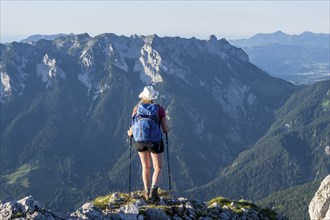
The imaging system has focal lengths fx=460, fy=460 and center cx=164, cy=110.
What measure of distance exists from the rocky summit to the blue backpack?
145 inches

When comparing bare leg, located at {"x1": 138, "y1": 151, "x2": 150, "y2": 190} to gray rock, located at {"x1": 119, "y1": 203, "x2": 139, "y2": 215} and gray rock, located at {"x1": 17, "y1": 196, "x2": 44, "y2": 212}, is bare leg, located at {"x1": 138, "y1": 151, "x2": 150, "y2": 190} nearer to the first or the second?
gray rock, located at {"x1": 119, "y1": 203, "x2": 139, "y2": 215}

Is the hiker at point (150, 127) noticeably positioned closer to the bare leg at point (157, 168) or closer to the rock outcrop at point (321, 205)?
the bare leg at point (157, 168)

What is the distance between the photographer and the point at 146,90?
83.9 ft

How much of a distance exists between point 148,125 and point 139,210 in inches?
177

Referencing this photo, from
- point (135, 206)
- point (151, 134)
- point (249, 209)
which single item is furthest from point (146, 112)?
point (249, 209)

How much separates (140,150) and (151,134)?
148 cm

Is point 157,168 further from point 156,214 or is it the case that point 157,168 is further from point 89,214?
point 89,214

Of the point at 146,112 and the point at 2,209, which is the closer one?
the point at 2,209

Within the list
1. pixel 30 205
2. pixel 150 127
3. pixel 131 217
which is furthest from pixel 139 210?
pixel 30 205

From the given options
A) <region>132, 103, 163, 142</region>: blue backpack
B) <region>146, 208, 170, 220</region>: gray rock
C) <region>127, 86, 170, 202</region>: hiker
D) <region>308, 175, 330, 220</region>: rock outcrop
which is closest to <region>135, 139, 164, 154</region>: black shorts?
<region>127, 86, 170, 202</region>: hiker

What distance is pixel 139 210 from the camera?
24.1m

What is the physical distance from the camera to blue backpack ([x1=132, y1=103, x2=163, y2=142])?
24781 mm

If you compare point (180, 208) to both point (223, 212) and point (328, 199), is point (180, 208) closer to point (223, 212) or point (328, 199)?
point (223, 212)

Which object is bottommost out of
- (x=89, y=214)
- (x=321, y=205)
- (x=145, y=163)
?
(x=321, y=205)
